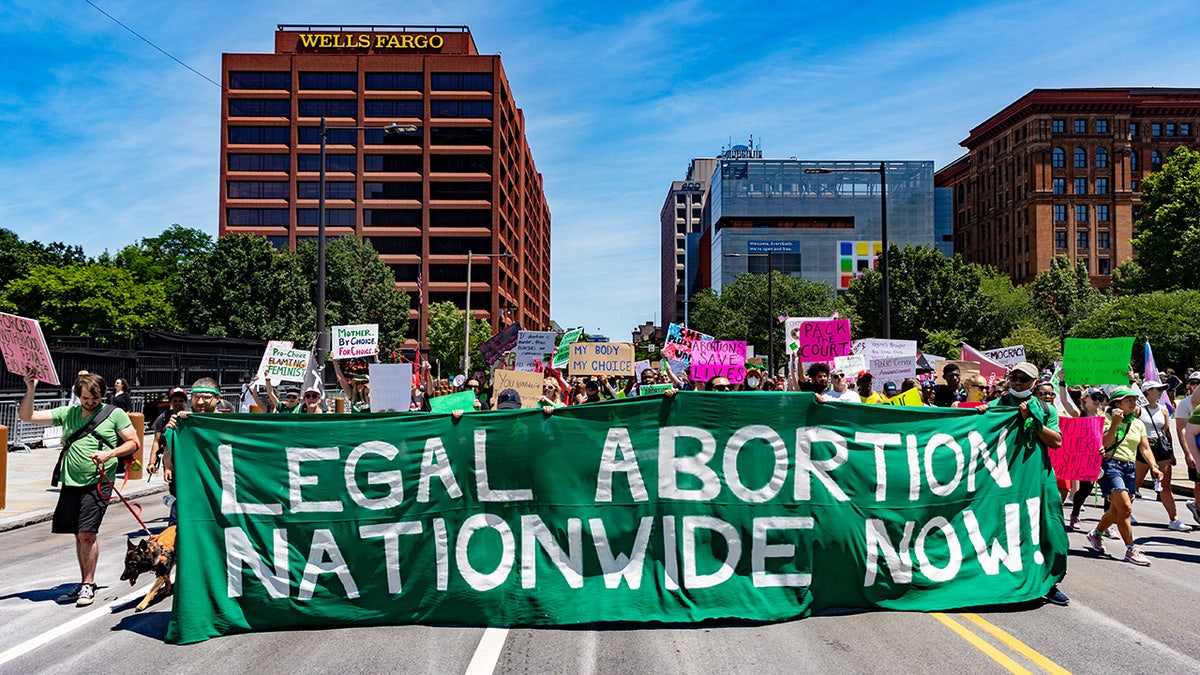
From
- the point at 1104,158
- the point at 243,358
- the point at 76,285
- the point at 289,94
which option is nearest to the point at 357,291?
the point at 76,285

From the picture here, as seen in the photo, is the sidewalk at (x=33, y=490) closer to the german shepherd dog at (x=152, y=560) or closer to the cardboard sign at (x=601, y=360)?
the german shepherd dog at (x=152, y=560)

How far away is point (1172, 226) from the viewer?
5550 cm

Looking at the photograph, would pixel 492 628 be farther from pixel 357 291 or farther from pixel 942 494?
pixel 357 291

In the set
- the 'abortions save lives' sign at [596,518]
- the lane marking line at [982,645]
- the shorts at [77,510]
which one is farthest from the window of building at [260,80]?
the lane marking line at [982,645]

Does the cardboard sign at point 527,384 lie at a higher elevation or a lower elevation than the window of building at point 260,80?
lower

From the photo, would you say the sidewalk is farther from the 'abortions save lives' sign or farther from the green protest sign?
the green protest sign

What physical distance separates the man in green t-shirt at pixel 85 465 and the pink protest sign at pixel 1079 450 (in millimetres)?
8450

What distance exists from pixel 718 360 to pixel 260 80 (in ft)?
233

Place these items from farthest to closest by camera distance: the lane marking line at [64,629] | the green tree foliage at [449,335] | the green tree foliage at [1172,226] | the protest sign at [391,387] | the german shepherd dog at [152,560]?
the green tree foliage at [449,335], the green tree foliage at [1172,226], the protest sign at [391,387], the german shepherd dog at [152,560], the lane marking line at [64,629]

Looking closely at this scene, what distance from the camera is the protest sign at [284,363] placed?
1527 cm

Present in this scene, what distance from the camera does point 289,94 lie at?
79625 mm

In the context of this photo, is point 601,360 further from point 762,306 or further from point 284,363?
point 762,306

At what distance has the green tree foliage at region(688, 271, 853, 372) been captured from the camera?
197ft

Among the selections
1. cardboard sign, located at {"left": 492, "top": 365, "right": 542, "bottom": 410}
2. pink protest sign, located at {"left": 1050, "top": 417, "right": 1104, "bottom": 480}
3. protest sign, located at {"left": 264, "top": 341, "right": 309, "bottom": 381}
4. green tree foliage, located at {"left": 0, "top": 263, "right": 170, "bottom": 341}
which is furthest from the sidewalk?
green tree foliage, located at {"left": 0, "top": 263, "right": 170, "bottom": 341}
